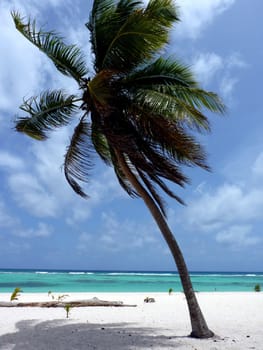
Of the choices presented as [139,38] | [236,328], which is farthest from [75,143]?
[236,328]

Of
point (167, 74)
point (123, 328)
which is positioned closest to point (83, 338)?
point (123, 328)

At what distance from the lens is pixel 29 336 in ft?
28.8

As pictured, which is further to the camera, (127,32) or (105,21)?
(105,21)

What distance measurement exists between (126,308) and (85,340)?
20.7 ft

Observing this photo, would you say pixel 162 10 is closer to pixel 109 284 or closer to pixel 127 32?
pixel 127 32

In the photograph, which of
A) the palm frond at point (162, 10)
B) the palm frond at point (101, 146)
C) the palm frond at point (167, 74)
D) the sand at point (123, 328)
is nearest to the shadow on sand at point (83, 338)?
the sand at point (123, 328)

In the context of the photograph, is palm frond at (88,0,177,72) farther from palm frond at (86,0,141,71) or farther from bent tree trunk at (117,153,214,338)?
bent tree trunk at (117,153,214,338)

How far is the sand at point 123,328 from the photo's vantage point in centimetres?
796

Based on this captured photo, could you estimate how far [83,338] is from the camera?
859 centimetres

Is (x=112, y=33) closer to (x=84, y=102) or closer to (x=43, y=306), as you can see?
(x=84, y=102)

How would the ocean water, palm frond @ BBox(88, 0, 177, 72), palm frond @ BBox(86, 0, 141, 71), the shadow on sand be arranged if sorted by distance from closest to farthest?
the shadow on sand < palm frond @ BBox(88, 0, 177, 72) < palm frond @ BBox(86, 0, 141, 71) < the ocean water

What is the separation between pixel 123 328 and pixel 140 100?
540 cm

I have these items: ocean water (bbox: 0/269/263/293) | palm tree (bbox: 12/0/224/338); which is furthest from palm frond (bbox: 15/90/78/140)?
ocean water (bbox: 0/269/263/293)

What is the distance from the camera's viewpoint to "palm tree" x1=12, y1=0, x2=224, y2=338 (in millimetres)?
8531
